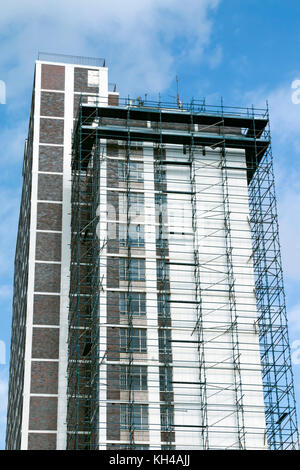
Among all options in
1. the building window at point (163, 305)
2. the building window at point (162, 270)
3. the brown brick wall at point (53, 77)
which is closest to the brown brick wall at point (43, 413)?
the building window at point (163, 305)

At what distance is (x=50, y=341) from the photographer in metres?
68.5

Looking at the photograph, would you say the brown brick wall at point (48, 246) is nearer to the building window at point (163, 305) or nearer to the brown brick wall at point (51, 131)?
the brown brick wall at point (51, 131)

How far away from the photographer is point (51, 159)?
76062 millimetres

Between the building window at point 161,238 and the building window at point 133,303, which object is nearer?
the building window at point 133,303

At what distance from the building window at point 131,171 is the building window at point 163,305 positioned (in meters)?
10.0

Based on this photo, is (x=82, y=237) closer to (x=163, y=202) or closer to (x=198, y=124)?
(x=163, y=202)

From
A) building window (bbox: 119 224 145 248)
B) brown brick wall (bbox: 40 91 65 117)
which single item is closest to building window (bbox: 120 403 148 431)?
building window (bbox: 119 224 145 248)

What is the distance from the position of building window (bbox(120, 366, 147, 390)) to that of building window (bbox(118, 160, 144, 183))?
1543cm

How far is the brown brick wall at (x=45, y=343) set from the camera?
222ft

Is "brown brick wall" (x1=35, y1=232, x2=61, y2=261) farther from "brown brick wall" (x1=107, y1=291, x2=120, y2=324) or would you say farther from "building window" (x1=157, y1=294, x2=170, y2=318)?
"building window" (x1=157, y1=294, x2=170, y2=318)

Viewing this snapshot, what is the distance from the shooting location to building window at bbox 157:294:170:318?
6494 cm

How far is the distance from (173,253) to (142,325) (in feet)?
21.5
